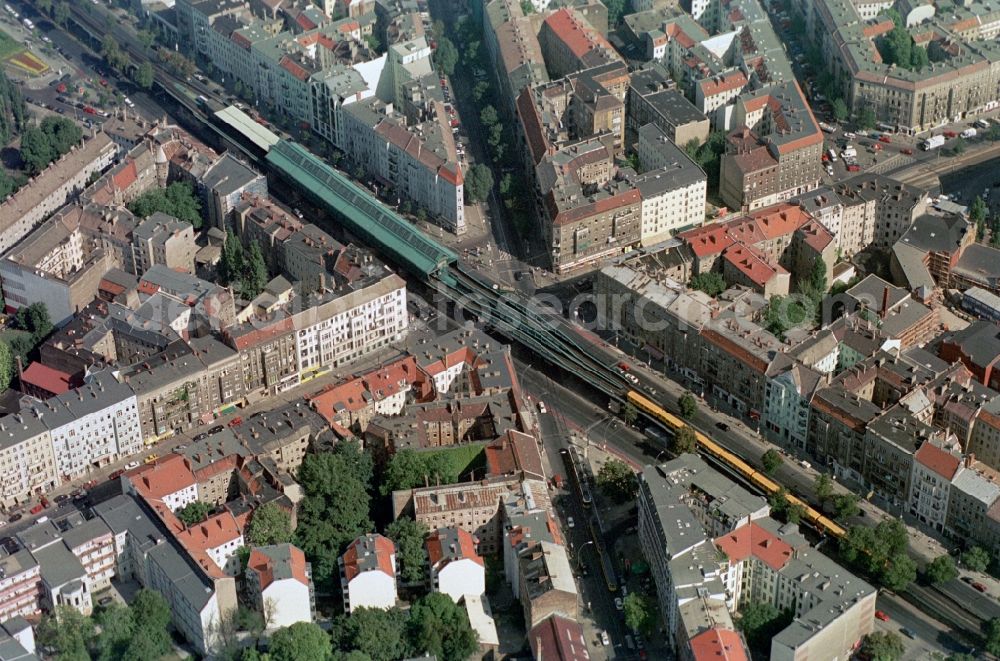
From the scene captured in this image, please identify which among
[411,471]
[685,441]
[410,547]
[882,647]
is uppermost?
[411,471]

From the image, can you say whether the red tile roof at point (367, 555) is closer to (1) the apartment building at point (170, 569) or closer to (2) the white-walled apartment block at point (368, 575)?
(2) the white-walled apartment block at point (368, 575)

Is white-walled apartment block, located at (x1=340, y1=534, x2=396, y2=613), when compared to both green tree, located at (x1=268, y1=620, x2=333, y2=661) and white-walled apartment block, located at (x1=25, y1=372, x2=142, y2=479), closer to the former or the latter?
green tree, located at (x1=268, y1=620, x2=333, y2=661)

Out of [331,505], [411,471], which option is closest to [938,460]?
[411,471]

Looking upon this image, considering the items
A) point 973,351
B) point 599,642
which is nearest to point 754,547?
point 599,642

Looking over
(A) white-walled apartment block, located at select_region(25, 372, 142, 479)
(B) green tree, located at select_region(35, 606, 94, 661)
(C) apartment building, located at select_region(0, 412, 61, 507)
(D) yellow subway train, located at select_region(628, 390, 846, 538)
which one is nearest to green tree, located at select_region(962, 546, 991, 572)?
(D) yellow subway train, located at select_region(628, 390, 846, 538)

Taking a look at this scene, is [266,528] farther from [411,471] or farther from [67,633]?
[67,633]

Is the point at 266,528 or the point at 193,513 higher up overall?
the point at 266,528
